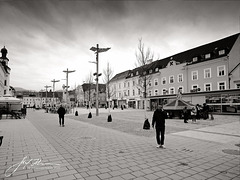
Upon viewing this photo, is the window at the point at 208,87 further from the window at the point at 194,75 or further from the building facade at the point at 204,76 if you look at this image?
the window at the point at 194,75

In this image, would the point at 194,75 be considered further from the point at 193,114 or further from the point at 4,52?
the point at 4,52

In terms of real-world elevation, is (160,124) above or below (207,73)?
below

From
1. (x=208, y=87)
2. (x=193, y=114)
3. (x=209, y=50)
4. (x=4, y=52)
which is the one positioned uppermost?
(x=4, y=52)

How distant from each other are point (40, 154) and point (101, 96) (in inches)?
3312

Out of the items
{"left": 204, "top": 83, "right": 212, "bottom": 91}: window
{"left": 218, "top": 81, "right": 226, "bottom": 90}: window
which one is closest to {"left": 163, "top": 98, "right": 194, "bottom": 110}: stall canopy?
{"left": 218, "top": 81, "right": 226, "bottom": 90}: window

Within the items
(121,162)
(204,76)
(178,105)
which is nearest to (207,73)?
(204,76)

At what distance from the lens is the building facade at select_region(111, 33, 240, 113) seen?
25.3 meters

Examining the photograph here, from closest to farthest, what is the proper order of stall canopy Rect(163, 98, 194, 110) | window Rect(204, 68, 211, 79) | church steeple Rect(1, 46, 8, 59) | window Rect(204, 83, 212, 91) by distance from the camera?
1. stall canopy Rect(163, 98, 194, 110)
2. window Rect(204, 83, 212, 91)
3. window Rect(204, 68, 211, 79)
4. church steeple Rect(1, 46, 8, 59)

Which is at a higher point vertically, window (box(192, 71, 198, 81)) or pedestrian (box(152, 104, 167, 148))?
window (box(192, 71, 198, 81))

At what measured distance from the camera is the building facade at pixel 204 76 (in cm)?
2531

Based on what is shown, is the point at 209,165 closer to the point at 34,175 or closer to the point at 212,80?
the point at 34,175

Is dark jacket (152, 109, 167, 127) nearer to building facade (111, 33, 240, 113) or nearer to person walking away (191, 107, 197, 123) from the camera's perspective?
person walking away (191, 107, 197, 123)

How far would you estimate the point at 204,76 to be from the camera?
34875mm

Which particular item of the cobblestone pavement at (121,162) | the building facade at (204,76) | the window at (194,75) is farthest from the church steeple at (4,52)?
the cobblestone pavement at (121,162)
